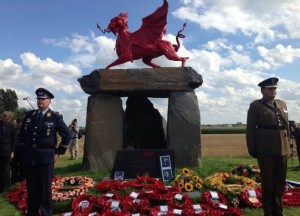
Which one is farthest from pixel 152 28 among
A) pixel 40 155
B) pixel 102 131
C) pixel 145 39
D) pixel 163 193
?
pixel 40 155

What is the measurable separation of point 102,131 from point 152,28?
9.82 feet

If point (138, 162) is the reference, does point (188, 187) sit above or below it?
below

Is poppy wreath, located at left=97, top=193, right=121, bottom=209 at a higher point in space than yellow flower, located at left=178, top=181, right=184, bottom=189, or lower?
lower

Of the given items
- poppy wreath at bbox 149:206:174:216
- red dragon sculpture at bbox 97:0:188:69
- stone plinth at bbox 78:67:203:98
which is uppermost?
red dragon sculpture at bbox 97:0:188:69

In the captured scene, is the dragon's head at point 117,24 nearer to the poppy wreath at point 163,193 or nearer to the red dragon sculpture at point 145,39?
the red dragon sculpture at point 145,39

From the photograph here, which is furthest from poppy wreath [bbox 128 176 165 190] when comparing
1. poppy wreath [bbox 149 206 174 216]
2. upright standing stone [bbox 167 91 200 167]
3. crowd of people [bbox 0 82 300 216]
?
upright standing stone [bbox 167 91 200 167]

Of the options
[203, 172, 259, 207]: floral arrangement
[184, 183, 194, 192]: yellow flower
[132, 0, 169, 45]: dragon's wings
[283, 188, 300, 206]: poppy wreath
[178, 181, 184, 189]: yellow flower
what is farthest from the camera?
[132, 0, 169, 45]: dragon's wings

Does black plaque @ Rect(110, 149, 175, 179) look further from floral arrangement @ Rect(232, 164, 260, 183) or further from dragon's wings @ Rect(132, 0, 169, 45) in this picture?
dragon's wings @ Rect(132, 0, 169, 45)

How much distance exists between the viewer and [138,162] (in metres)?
8.66

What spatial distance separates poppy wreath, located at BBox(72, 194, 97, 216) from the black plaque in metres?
1.79

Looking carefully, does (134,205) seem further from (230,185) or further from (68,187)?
(230,185)

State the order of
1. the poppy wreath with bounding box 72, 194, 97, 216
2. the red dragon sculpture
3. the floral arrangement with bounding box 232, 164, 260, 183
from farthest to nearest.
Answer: the red dragon sculpture → the floral arrangement with bounding box 232, 164, 260, 183 → the poppy wreath with bounding box 72, 194, 97, 216

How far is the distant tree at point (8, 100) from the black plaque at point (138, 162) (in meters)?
45.3

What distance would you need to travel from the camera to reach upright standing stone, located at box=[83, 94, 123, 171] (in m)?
10.4
